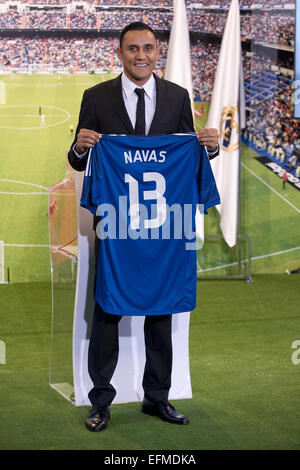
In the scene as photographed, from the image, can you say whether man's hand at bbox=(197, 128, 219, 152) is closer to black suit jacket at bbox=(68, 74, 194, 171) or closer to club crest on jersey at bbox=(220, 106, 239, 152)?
black suit jacket at bbox=(68, 74, 194, 171)

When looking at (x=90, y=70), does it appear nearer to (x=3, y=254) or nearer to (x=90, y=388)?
(x=3, y=254)

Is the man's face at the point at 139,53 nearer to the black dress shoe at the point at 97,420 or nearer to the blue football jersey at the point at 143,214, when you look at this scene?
the blue football jersey at the point at 143,214

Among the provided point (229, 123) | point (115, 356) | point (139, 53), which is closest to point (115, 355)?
point (115, 356)

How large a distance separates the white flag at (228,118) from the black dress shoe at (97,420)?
2.99 metres

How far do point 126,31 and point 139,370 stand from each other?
1455mm

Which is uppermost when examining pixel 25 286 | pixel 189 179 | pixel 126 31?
pixel 126 31

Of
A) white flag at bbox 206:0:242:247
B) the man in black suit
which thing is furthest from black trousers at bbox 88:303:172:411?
white flag at bbox 206:0:242:247

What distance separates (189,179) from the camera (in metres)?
3.13

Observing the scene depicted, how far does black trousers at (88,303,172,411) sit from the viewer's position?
3158mm

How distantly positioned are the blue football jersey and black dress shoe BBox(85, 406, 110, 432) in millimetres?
448

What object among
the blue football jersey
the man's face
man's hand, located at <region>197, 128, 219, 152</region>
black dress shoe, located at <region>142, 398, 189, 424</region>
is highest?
the man's face

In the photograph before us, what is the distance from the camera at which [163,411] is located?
3.23 metres

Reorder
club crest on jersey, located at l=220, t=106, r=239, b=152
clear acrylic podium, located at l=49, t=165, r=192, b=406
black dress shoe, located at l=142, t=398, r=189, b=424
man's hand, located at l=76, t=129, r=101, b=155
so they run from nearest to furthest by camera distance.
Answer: man's hand, located at l=76, t=129, r=101, b=155 < black dress shoe, located at l=142, t=398, r=189, b=424 < clear acrylic podium, located at l=49, t=165, r=192, b=406 < club crest on jersey, located at l=220, t=106, r=239, b=152

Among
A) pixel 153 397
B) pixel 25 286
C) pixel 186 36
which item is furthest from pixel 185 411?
pixel 186 36
